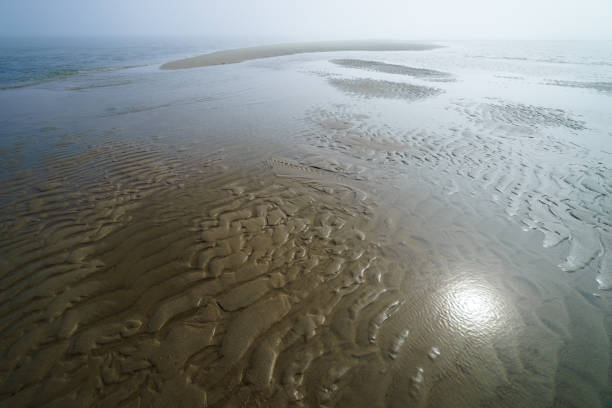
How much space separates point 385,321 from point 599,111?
1826cm

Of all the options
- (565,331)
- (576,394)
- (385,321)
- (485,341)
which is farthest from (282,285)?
(565,331)

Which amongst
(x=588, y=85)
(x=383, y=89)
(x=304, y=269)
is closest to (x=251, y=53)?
(x=383, y=89)

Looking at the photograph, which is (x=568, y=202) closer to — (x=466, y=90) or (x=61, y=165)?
(x=61, y=165)

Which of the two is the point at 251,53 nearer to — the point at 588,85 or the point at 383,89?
the point at 383,89

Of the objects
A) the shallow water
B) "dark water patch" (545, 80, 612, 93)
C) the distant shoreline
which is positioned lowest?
the shallow water

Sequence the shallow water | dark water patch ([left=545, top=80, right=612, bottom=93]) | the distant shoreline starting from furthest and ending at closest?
the distant shoreline < dark water patch ([left=545, top=80, right=612, bottom=93]) < the shallow water

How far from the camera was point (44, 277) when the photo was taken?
13.1 feet

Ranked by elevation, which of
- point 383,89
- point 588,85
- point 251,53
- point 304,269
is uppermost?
point 251,53

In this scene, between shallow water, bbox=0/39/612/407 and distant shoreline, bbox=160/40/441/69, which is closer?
shallow water, bbox=0/39/612/407

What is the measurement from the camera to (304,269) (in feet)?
14.0

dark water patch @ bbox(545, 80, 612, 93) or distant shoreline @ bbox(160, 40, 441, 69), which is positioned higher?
distant shoreline @ bbox(160, 40, 441, 69)

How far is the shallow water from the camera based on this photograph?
2.92 m

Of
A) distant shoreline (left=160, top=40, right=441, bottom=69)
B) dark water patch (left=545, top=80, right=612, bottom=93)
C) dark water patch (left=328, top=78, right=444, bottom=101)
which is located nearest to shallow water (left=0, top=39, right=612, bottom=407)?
dark water patch (left=328, top=78, right=444, bottom=101)

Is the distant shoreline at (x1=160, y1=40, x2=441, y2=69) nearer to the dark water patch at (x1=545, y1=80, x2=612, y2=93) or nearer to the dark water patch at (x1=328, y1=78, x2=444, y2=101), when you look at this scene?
the dark water patch at (x1=328, y1=78, x2=444, y2=101)
